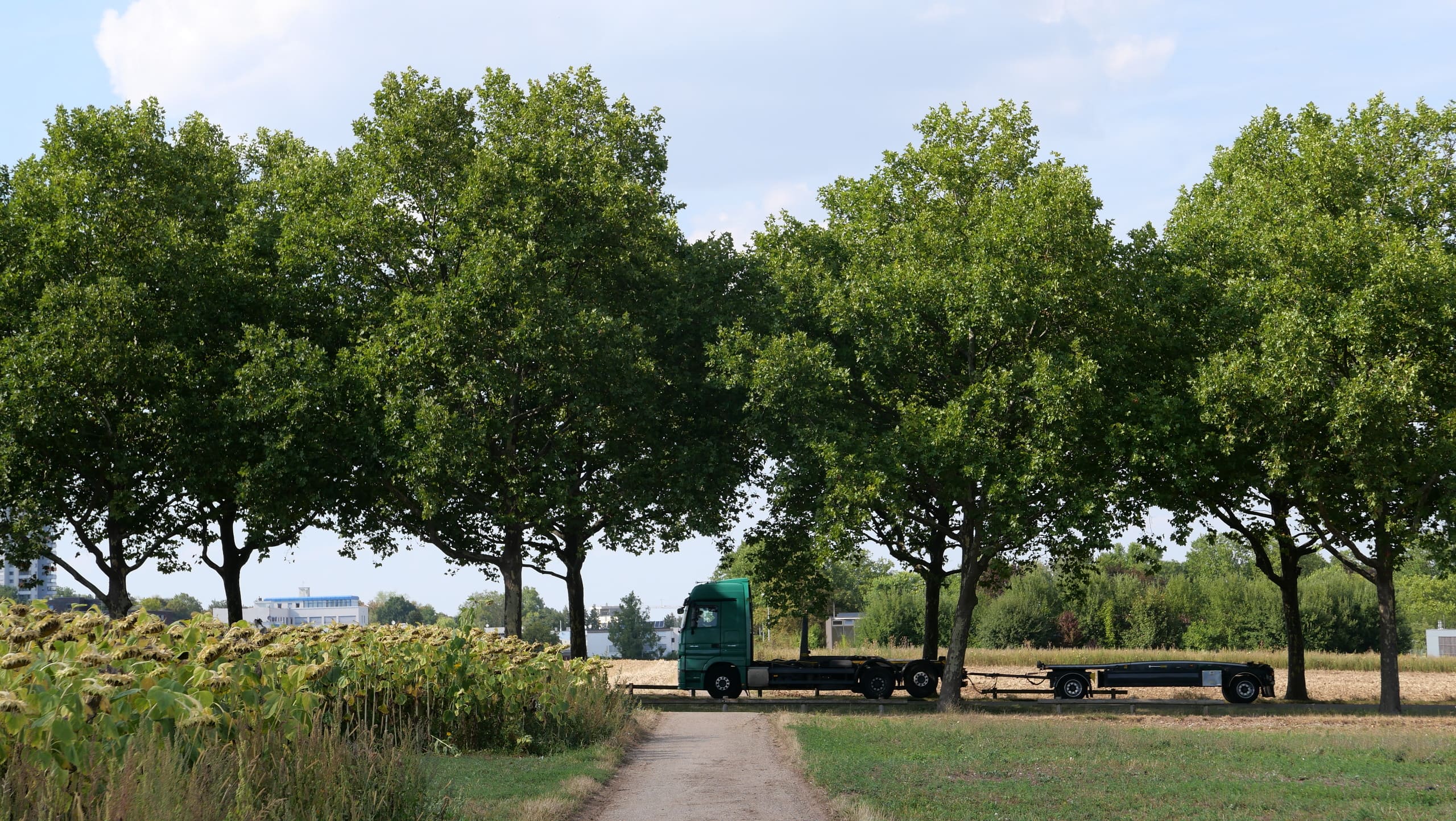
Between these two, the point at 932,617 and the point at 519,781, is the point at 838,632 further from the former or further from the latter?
the point at 519,781

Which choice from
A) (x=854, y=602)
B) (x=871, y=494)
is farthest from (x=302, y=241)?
(x=854, y=602)

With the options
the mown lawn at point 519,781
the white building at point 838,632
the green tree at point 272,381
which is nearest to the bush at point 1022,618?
the white building at point 838,632

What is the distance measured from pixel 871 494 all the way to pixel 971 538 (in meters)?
5.19

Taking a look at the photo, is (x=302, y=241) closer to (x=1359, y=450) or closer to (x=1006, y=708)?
(x=1006, y=708)

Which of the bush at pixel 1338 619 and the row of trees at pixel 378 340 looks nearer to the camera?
the row of trees at pixel 378 340

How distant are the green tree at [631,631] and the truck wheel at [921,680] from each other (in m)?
68.4

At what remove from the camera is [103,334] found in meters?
30.7

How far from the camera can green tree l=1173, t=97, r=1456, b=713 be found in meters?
28.9

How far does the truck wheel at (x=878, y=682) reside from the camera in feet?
115

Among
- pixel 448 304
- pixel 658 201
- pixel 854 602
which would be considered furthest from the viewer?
pixel 854 602

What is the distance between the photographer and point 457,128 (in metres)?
34.2

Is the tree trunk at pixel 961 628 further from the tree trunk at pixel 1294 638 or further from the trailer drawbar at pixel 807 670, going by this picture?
the tree trunk at pixel 1294 638

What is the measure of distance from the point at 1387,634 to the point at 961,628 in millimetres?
11654

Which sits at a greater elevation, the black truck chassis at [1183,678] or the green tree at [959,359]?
the green tree at [959,359]
